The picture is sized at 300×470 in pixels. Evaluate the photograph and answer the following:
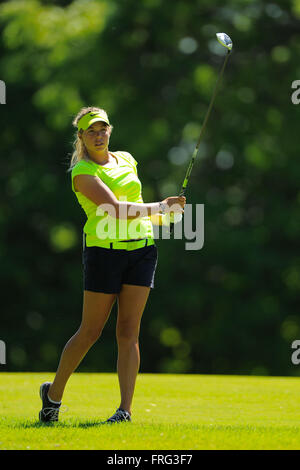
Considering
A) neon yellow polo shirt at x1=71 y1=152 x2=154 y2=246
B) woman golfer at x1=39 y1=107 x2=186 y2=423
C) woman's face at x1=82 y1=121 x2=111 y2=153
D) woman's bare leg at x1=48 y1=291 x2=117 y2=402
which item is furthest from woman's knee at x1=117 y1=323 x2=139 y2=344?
woman's face at x1=82 y1=121 x2=111 y2=153

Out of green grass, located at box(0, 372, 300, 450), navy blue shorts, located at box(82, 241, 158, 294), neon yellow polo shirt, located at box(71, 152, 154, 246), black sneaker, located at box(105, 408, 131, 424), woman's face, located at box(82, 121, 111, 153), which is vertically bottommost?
green grass, located at box(0, 372, 300, 450)

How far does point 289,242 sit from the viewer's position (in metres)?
19.1

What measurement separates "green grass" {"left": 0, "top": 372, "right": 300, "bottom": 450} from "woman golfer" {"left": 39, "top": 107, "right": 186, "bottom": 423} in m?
0.36

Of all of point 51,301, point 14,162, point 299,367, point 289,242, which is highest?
point 14,162

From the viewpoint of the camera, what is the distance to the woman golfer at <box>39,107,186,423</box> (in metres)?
5.54

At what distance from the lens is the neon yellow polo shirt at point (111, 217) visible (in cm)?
555

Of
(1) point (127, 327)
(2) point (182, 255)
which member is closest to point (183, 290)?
(2) point (182, 255)

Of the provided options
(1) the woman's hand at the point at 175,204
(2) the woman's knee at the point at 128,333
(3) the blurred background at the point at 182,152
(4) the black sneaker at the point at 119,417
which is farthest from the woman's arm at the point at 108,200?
(3) the blurred background at the point at 182,152

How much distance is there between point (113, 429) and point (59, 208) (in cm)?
1458

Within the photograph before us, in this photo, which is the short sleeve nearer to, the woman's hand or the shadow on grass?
the woman's hand

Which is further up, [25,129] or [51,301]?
[25,129]

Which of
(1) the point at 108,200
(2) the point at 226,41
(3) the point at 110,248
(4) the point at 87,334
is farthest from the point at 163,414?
(2) the point at 226,41

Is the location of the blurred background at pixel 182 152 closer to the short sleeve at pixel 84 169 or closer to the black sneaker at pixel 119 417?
the short sleeve at pixel 84 169
